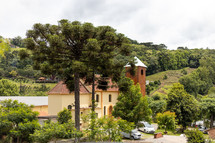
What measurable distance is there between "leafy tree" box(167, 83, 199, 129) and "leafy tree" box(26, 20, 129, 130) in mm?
18027

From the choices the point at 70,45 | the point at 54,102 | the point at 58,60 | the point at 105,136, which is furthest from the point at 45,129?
the point at 54,102

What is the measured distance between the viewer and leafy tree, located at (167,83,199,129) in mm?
35812

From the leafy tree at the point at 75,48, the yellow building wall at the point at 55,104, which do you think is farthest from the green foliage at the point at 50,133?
the yellow building wall at the point at 55,104

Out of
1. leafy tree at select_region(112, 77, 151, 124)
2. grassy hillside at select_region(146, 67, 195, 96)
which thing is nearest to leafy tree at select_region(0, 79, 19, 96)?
leafy tree at select_region(112, 77, 151, 124)

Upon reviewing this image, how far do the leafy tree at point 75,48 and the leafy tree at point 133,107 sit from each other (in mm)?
5254

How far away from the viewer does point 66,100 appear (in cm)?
3117

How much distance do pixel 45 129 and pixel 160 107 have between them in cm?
3372

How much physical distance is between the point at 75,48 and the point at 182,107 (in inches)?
923

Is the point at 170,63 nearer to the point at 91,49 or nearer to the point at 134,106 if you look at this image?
the point at 134,106

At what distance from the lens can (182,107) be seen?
36.4 m

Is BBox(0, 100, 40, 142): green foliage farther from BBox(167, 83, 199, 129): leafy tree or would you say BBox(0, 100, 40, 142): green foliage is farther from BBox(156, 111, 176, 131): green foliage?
BBox(167, 83, 199, 129): leafy tree

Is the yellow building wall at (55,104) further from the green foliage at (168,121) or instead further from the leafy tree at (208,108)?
the leafy tree at (208,108)

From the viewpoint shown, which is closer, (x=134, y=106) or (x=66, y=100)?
(x=134, y=106)

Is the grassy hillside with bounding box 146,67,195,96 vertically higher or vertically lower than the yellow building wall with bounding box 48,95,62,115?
higher
